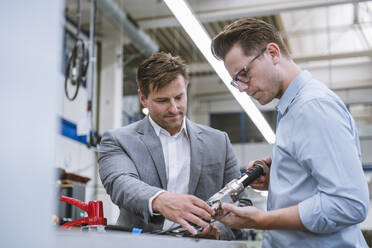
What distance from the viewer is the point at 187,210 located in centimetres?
129

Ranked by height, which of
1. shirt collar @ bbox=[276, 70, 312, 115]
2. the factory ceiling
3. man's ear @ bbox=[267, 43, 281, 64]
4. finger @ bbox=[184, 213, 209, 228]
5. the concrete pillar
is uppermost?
the factory ceiling

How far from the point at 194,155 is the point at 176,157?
81 millimetres

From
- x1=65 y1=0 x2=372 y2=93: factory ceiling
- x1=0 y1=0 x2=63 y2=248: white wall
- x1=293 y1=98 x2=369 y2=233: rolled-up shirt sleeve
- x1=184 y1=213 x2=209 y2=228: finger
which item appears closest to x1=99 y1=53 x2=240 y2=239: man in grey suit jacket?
x1=184 y1=213 x2=209 y2=228: finger

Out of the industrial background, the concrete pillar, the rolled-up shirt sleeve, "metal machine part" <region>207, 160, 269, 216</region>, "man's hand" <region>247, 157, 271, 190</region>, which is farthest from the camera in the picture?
the concrete pillar

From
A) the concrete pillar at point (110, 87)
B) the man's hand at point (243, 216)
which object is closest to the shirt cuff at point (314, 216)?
the man's hand at point (243, 216)

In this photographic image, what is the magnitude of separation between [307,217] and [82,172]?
631 cm

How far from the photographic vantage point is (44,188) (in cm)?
43

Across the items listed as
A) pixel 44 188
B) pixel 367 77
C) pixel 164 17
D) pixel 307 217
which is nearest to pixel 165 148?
pixel 307 217

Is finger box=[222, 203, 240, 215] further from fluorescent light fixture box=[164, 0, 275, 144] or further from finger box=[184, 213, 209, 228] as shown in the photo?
fluorescent light fixture box=[164, 0, 275, 144]

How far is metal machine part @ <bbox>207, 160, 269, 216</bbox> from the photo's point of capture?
1.29 meters

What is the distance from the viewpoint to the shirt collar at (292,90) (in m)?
1.30

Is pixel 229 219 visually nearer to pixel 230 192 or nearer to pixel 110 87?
pixel 230 192

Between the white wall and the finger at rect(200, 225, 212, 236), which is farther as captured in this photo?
the finger at rect(200, 225, 212, 236)

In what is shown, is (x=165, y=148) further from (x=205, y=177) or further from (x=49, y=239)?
(x=49, y=239)
